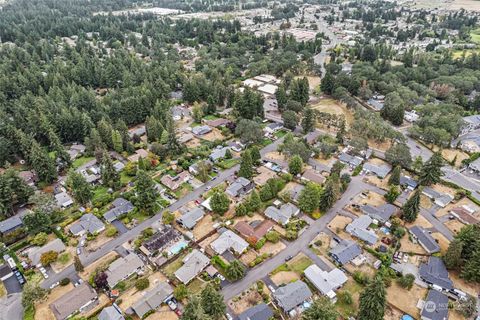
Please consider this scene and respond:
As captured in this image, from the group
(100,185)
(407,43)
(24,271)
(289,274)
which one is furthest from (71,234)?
(407,43)

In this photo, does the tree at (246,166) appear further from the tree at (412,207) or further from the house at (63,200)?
the house at (63,200)

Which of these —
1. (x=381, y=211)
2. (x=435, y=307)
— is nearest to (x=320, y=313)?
(x=435, y=307)

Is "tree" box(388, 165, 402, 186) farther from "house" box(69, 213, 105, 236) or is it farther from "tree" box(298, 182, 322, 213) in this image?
"house" box(69, 213, 105, 236)

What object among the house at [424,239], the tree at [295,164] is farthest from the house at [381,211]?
the tree at [295,164]

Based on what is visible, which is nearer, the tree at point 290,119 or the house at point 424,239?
the house at point 424,239

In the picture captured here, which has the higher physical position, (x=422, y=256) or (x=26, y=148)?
(x=26, y=148)

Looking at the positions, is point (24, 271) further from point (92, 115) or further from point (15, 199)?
point (92, 115)
